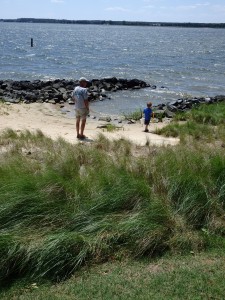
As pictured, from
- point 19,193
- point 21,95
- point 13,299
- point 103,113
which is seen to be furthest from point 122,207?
point 21,95

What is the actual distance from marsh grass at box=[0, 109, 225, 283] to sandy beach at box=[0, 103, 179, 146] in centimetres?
398

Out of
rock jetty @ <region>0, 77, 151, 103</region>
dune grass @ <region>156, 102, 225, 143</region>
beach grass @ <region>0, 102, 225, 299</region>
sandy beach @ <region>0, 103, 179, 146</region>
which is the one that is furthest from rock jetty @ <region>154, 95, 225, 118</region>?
Answer: beach grass @ <region>0, 102, 225, 299</region>

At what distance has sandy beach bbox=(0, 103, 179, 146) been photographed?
509 inches

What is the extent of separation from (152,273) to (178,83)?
28.9 meters

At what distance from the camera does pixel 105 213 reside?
19.9 ft

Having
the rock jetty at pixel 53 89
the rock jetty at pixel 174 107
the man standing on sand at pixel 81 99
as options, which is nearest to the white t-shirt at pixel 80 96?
the man standing on sand at pixel 81 99

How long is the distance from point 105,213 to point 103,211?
0.16 ft

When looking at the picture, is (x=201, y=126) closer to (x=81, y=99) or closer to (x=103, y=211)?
(x=81, y=99)

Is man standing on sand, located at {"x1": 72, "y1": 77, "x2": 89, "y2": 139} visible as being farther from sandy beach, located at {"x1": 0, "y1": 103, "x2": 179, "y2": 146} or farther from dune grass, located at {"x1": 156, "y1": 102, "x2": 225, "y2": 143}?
dune grass, located at {"x1": 156, "y1": 102, "x2": 225, "y2": 143}

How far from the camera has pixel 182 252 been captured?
5645 millimetres

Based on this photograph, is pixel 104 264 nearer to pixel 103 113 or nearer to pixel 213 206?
pixel 213 206

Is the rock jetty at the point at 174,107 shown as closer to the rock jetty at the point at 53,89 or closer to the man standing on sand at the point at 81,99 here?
the rock jetty at the point at 53,89

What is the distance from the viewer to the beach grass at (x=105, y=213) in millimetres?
5249

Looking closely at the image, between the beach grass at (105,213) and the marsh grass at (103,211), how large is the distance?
0.01 m
